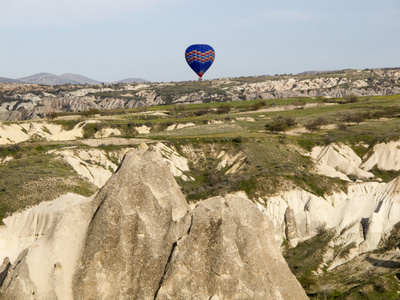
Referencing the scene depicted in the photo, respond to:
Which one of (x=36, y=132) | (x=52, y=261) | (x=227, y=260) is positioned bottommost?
(x=36, y=132)

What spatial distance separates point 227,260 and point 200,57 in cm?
9674

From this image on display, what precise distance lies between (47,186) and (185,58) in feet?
263

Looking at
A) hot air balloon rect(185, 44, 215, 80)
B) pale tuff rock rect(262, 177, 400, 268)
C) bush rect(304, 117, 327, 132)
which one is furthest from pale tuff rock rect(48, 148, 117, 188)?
hot air balloon rect(185, 44, 215, 80)

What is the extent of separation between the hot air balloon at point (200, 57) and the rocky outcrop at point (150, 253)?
9293cm

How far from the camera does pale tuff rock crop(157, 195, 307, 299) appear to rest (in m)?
25.0

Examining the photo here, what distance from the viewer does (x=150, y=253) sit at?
2653 cm

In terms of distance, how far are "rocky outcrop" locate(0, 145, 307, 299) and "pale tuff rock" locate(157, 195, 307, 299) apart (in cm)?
5

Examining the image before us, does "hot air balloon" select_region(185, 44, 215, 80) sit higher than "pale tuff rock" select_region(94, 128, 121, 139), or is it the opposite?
"hot air balloon" select_region(185, 44, 215, 80)

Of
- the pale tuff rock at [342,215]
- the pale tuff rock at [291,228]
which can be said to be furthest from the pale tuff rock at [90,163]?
the pale tuff rock at [291,228]

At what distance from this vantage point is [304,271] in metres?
44.4

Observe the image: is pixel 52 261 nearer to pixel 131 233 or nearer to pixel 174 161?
pixel 131 233

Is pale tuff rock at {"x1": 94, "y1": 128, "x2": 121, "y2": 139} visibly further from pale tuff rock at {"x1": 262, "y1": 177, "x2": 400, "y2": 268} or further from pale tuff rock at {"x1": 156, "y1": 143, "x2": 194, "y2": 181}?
pale tuff rock at {"x1": 262, "y1": 177, "x2": 400, "y2": 268}

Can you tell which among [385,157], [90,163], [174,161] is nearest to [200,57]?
[174,161]

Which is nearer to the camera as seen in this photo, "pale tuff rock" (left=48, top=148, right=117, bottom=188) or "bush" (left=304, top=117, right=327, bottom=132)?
"pale tuff rock" (left=48, top=148, right=117, bottom=188)
